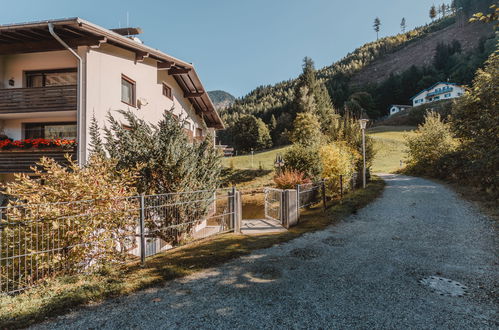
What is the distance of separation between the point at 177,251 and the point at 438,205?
1183 centimetres

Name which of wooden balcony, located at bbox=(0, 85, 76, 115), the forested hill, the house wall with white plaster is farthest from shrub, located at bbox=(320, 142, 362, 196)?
the forested hill

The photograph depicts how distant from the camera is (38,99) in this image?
30.9 ft

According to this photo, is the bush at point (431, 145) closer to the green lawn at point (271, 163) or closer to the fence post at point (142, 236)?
the green lawn at point (271, 163)

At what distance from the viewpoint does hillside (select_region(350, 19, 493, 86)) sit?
318ft

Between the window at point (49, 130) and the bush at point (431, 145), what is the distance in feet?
88.1

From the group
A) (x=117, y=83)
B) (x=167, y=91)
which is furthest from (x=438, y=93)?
(x=117, y=83)

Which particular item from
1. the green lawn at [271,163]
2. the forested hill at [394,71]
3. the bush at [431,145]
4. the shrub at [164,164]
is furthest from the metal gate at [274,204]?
the forested hill at [394,71]

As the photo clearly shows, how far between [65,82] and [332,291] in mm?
12736

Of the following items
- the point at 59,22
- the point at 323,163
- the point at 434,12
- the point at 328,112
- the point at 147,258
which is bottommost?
the point at 147,258

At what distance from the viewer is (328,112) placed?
4525cm

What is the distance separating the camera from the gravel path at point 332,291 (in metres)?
3.33

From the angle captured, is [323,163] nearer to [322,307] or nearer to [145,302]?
[322,307]

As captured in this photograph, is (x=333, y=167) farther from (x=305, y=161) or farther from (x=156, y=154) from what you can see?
(x=156, y=154)

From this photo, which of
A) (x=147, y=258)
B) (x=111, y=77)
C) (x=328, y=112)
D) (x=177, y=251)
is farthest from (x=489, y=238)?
(x=328, y=112)
